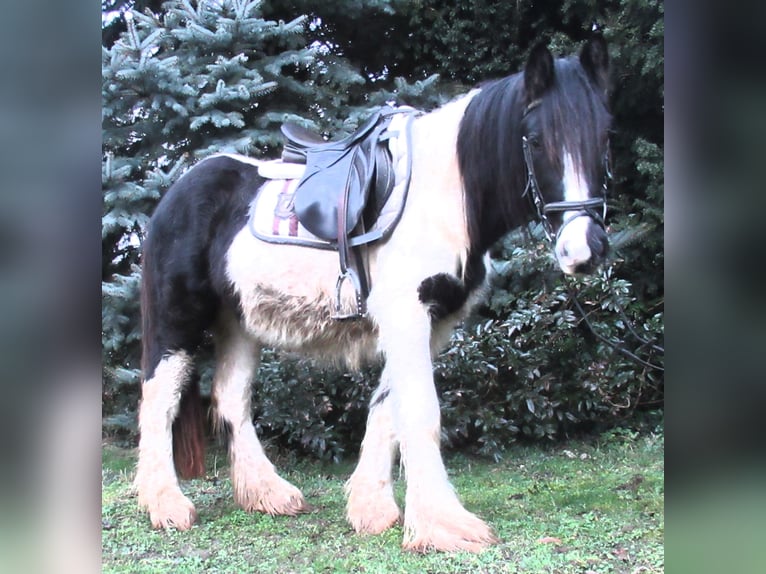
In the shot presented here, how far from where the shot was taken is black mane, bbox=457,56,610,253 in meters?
2.39

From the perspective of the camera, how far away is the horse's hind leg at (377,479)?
9.76 feet

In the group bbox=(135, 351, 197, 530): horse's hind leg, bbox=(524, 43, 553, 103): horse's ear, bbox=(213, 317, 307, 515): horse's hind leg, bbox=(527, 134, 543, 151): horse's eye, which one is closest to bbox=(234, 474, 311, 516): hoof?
bbox=(213, 317, 307, 515): horse's hind leg

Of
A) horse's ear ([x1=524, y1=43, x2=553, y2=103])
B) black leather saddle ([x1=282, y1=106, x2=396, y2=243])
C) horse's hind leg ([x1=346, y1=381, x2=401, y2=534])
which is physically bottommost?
horse's hind leg ([x1=346, y1=381, x2=401, y2=534])

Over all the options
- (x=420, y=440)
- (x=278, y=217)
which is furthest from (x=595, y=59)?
(x=420, y=440)

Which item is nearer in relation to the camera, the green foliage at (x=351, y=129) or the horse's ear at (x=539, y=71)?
the horse's ear at (x=539, y=71)

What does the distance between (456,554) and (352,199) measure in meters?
1.50

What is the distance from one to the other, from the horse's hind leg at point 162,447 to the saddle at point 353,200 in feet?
2.98

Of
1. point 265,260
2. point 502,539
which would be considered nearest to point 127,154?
point 265,260

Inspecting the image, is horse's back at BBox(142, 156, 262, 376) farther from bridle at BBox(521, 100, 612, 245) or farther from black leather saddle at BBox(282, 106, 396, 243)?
bridle at BBox(521, 100, 612, 245)

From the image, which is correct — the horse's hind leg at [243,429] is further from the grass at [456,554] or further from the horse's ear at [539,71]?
the horse's ear at [539,71]

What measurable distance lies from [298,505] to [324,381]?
1.08m

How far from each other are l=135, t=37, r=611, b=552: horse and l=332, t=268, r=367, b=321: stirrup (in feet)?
0.14

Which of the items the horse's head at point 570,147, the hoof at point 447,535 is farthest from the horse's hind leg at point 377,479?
the horse's head at point 570,147
